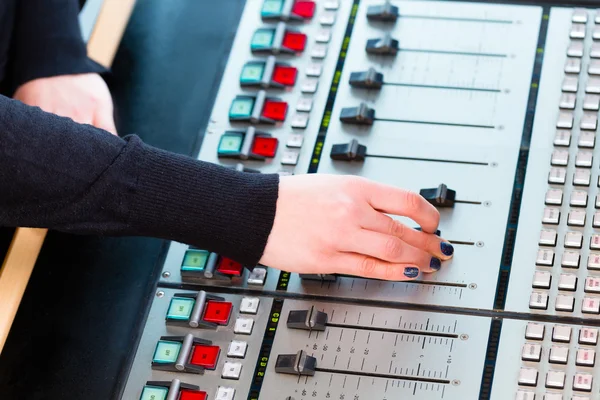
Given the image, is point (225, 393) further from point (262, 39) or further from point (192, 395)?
point (262, 39)

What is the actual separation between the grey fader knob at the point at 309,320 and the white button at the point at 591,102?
2.11 feet

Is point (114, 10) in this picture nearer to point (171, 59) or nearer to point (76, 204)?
point (171, 59)

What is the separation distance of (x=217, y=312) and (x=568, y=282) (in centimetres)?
58

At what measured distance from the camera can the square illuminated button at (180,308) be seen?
164 cm

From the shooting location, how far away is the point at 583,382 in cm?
144

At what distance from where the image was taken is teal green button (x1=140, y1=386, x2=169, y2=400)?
5.11ft

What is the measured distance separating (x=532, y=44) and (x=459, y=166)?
0.34m

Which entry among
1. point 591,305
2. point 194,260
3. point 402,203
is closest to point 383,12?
point 402,203

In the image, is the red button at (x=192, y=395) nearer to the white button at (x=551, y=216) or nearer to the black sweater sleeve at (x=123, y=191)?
the black sweater sleeve at (x=123, y=191)

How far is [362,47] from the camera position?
2002 mm

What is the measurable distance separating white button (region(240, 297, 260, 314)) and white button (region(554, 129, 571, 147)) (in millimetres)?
620

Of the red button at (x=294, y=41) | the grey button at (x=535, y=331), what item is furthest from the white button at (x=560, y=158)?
the red button at (x=294, y=41)

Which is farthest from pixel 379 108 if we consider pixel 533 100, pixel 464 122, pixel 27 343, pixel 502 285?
pixel 27 343

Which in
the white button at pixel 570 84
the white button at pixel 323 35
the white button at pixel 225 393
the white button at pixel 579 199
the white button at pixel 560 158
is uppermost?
the white button at pixel 323 35
